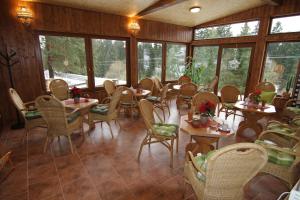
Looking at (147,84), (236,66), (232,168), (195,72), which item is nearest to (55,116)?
(232,168)

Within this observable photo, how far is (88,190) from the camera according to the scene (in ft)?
6.50

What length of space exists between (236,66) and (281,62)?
122 cm

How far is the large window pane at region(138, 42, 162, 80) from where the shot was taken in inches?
226

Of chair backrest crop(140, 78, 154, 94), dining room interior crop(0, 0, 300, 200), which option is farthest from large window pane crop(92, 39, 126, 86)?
chair backrest crop(140, 78, 154, 94)

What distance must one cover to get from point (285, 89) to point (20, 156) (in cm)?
624

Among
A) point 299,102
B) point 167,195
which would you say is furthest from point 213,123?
point 299,102

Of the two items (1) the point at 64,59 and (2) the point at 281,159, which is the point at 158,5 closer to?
(1) the point at 64,59

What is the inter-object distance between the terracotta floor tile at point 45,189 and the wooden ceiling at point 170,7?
367cm

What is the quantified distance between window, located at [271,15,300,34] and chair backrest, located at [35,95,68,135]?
557 centimetres

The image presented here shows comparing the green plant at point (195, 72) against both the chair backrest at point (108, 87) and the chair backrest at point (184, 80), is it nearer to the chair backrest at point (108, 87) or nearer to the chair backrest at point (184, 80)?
the chair backrest at point (184, 80)

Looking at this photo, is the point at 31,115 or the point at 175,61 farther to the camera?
the point at 175,61

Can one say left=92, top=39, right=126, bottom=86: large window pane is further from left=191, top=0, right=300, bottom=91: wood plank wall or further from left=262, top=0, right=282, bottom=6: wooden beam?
left=262, top=0, right=282, bottom=6: wooden beam

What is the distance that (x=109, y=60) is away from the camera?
509cm

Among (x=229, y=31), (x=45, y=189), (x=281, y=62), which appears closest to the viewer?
(x=45, y=189)
